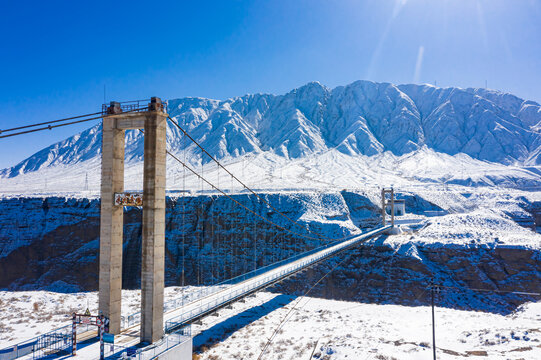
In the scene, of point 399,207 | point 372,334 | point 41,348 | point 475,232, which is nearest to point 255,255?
point 372,334

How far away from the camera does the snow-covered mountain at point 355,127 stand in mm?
132625

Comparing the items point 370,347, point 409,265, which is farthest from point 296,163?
point 370,347

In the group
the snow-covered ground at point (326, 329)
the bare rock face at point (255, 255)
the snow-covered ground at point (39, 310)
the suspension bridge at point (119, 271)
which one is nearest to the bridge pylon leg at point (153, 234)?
the suspension bridge at point (119, 271)

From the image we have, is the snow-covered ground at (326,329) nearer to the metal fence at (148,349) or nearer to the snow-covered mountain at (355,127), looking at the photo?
the metal fence at (148,349)

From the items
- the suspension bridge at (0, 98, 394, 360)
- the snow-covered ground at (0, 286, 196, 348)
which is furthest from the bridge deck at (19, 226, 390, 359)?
the snow-covered ground at (0, 286, 196, 348)

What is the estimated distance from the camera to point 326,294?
44.5m

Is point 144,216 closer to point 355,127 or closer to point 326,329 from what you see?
point 326,329

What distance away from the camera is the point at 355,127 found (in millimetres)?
146000

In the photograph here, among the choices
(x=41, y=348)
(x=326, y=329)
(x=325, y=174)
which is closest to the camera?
(x=41, y=348)

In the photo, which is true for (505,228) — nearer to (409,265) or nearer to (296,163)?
(409,265)

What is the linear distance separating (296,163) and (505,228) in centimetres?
7142

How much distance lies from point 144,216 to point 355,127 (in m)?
137

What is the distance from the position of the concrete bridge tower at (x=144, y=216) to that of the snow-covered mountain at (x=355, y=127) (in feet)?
355

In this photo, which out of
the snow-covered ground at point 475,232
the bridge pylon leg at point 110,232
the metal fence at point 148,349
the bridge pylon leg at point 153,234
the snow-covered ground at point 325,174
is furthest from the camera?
the snow-covered ground at point 325,174
